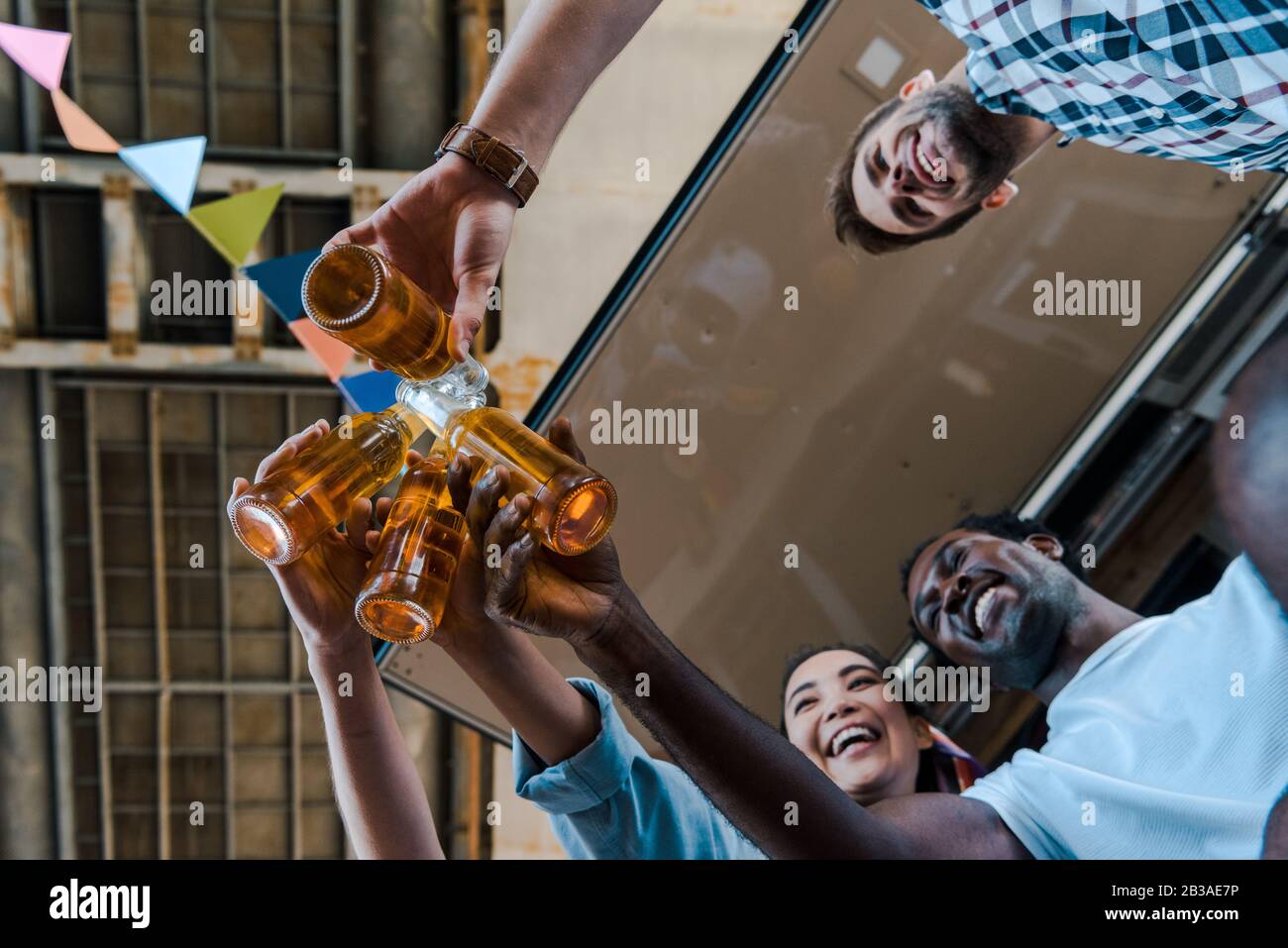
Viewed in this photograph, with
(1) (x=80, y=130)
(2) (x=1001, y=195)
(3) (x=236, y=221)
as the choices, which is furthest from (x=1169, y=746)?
(1) (x=80, y=130)

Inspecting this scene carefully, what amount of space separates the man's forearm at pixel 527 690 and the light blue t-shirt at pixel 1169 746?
1.06 m

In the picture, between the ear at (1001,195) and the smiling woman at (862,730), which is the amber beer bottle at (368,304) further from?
the ear at (1001,195)

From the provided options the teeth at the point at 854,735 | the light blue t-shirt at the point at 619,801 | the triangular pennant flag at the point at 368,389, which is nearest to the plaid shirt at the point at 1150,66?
the light blue t-shirt at the point at 619,801

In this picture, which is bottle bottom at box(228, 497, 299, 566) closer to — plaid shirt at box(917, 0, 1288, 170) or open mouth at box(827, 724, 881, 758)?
plaid shirt at box(917, 0, 1288, 170)

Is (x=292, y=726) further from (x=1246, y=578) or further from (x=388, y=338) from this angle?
(x=1246, y=578)

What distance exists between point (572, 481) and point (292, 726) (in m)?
2.77

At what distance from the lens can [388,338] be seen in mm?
1451

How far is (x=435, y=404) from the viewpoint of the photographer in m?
1.59

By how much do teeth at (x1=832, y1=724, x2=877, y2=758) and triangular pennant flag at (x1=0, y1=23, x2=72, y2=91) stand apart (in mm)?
2756

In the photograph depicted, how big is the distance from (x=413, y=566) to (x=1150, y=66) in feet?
4.29

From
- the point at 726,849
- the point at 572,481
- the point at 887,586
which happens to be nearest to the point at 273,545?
the point at 572,481

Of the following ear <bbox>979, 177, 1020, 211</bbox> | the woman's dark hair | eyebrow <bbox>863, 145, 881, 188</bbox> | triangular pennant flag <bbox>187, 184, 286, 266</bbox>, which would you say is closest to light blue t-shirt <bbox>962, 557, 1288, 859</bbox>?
the woman's dark hair

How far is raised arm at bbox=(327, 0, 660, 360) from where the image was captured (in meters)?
1.74

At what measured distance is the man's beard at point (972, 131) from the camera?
242 centimetres
